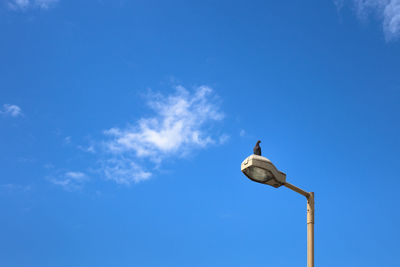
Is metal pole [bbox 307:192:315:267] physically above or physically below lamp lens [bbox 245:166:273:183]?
below

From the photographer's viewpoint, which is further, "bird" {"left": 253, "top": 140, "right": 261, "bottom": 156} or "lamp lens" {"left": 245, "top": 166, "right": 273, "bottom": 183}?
"bird" {"left": 253, "top": 140, "right": 261, "bottom": 156}

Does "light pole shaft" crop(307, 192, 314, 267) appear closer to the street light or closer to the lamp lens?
the street light

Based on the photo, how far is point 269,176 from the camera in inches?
275

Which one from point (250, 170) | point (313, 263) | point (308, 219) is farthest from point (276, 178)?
point (313, 263)

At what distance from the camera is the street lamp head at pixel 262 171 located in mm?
6797

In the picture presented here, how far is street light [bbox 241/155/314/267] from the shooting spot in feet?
22.4

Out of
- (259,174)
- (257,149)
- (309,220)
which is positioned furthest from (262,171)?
(309,220)

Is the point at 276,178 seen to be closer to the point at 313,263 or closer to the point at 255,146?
the point at 255,146

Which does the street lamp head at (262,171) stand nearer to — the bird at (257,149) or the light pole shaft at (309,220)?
the light pole shaft at (309,220)

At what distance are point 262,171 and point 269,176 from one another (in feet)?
0.64

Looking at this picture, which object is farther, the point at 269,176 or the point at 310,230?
the point at 310,230

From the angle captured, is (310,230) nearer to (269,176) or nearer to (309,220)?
(309,220)

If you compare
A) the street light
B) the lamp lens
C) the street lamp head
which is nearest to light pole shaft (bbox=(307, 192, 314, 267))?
the street light

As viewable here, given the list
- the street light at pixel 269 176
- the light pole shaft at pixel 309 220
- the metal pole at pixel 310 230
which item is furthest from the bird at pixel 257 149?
the metal pole at pixel 310 230
